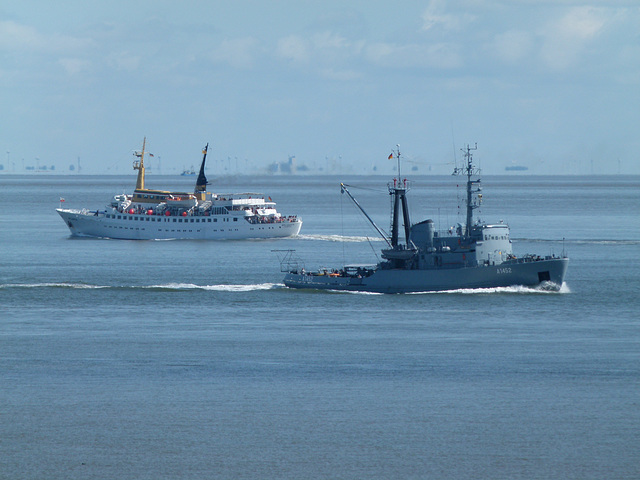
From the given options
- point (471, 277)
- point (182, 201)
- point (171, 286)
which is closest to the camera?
point (471, 277)

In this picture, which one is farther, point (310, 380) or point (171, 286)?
point (171, 286)

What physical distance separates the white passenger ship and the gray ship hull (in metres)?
60.0

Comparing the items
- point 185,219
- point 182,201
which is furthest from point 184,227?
point 182,201

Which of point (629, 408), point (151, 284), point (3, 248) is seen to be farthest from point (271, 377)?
point (3, 248)

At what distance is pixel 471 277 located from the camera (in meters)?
79.4

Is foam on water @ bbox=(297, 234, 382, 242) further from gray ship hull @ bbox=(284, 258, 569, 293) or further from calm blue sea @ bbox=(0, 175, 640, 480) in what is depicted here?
gray ship hull @ bbox=(284, 258, 569, 293)

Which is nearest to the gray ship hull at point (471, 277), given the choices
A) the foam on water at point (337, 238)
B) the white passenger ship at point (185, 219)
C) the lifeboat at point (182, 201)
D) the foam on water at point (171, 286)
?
the foam on water at point (171, 286)

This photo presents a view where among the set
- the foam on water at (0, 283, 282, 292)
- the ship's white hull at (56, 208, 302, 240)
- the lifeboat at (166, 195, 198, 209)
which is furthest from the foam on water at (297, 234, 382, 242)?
the foam on water at (0, 283, 282, 292)

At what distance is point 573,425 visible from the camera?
4394cm

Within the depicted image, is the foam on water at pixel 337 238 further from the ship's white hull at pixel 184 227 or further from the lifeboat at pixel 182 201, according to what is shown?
the lifeboat at pixel 182 201

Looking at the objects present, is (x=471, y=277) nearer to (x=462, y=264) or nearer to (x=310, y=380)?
(x=462, y=264)

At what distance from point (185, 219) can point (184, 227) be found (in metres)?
1.30

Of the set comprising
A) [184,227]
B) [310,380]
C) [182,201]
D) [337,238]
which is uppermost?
[182,201]

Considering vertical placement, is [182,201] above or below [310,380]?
above
